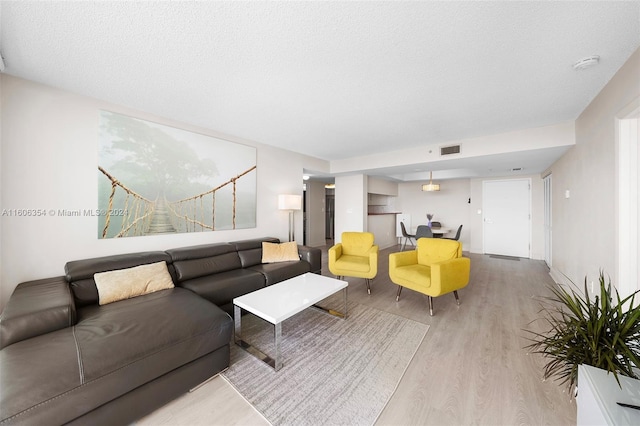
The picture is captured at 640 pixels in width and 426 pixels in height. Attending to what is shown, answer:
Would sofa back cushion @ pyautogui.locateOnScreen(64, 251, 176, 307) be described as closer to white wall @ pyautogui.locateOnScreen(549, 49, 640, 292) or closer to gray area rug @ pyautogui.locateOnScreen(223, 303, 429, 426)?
gray area rug @ pyautogui.locateOnScreen(223, 303, 429, 426)

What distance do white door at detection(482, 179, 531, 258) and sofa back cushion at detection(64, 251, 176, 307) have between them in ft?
24.0

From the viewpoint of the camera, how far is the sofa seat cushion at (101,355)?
1080 mm

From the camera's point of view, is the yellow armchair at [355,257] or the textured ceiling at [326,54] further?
the yellow armchair at [355,257]

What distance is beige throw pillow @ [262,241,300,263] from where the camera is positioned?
11.3 feet

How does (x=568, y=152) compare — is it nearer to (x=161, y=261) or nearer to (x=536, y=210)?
(x=536, y=210)

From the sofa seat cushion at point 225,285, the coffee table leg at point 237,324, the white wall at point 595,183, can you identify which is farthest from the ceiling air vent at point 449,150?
the coffee table leg at point 237,324

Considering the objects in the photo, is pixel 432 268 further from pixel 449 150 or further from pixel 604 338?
pixel 449 150

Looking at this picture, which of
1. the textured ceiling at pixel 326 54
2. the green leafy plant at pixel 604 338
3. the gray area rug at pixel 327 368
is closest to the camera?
the green leafy plant at pixel 604 338

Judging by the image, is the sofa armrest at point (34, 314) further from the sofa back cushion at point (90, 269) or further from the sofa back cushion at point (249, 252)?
the sofa back cushion at point (249, 252)

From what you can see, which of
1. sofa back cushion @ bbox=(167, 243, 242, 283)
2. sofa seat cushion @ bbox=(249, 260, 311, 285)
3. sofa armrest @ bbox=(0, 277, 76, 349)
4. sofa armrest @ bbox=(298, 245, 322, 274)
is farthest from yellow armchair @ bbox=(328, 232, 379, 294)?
sofa armrest @ bbox=(0, 277, 76, 349)

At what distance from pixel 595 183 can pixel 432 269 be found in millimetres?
1808

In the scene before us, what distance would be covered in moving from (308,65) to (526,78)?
6.30ft

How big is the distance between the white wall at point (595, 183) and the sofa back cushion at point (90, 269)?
4.47 m

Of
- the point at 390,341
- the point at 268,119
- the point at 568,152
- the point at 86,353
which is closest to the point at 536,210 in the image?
the point at 568,152
